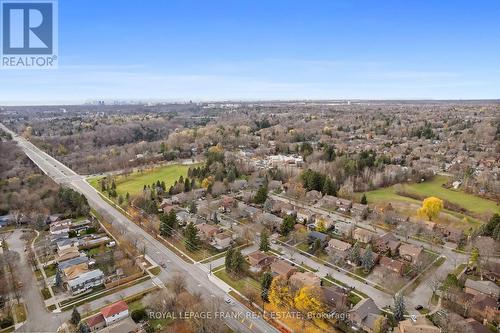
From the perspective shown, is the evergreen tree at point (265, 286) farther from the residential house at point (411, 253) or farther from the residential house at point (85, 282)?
the residential house at point (411, 253)

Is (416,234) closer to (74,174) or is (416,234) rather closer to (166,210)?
(166,210)

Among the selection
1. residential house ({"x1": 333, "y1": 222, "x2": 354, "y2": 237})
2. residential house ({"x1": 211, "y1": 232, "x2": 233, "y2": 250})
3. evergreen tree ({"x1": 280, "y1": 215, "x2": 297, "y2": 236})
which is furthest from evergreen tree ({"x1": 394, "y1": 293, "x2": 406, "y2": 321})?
residential house ({"x1": 211, "y1": 232, "x2": 233, "y2": 250})

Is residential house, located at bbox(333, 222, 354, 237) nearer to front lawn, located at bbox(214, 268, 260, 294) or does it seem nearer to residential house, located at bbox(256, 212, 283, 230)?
residential house, located at bbox(256, 212, 283, 230)

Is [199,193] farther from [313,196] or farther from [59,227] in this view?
[59,227]

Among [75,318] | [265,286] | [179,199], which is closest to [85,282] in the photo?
[75,318]

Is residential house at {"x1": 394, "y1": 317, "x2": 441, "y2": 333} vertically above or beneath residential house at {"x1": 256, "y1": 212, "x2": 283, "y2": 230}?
beneath

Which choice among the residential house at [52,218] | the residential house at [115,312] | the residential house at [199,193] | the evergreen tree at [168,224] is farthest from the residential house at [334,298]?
the residential house at [52,218]
